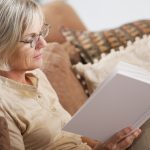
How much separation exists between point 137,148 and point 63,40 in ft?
3.63

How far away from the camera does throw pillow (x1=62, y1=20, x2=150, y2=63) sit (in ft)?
6.40

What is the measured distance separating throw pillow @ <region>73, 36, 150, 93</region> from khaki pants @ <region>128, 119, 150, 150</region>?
63 centimetres

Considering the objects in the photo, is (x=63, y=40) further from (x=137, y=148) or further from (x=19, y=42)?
(x=137, y=148)

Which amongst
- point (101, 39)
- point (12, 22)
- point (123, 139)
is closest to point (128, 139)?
point (123, 139)

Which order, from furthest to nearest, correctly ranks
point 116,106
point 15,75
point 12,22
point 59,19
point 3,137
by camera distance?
point 59,19
point 15,75
point 12,22
point 116,106
point 3,137

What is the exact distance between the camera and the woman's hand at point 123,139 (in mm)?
1140

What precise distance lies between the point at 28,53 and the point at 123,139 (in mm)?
420

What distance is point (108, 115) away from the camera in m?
1.11

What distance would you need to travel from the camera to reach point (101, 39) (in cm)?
200

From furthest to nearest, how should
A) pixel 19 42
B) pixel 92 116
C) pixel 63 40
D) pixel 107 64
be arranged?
pixel 63 40, pixel 107 64, pixel 19 42, pixel 92 116

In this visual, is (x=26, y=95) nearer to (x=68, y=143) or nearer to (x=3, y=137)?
(x=68, y=143)

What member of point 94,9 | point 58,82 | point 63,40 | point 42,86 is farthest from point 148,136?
point 94,9

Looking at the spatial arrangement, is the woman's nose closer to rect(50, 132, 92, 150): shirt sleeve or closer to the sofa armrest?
rect(50, 132, 92, 150): shirt sleeve

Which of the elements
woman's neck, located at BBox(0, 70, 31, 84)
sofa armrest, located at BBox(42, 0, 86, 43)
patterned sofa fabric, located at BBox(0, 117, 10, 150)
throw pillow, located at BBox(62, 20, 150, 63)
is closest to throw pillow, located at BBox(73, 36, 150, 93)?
throw pillow, located at BBox(62, 20, 150, 63)
